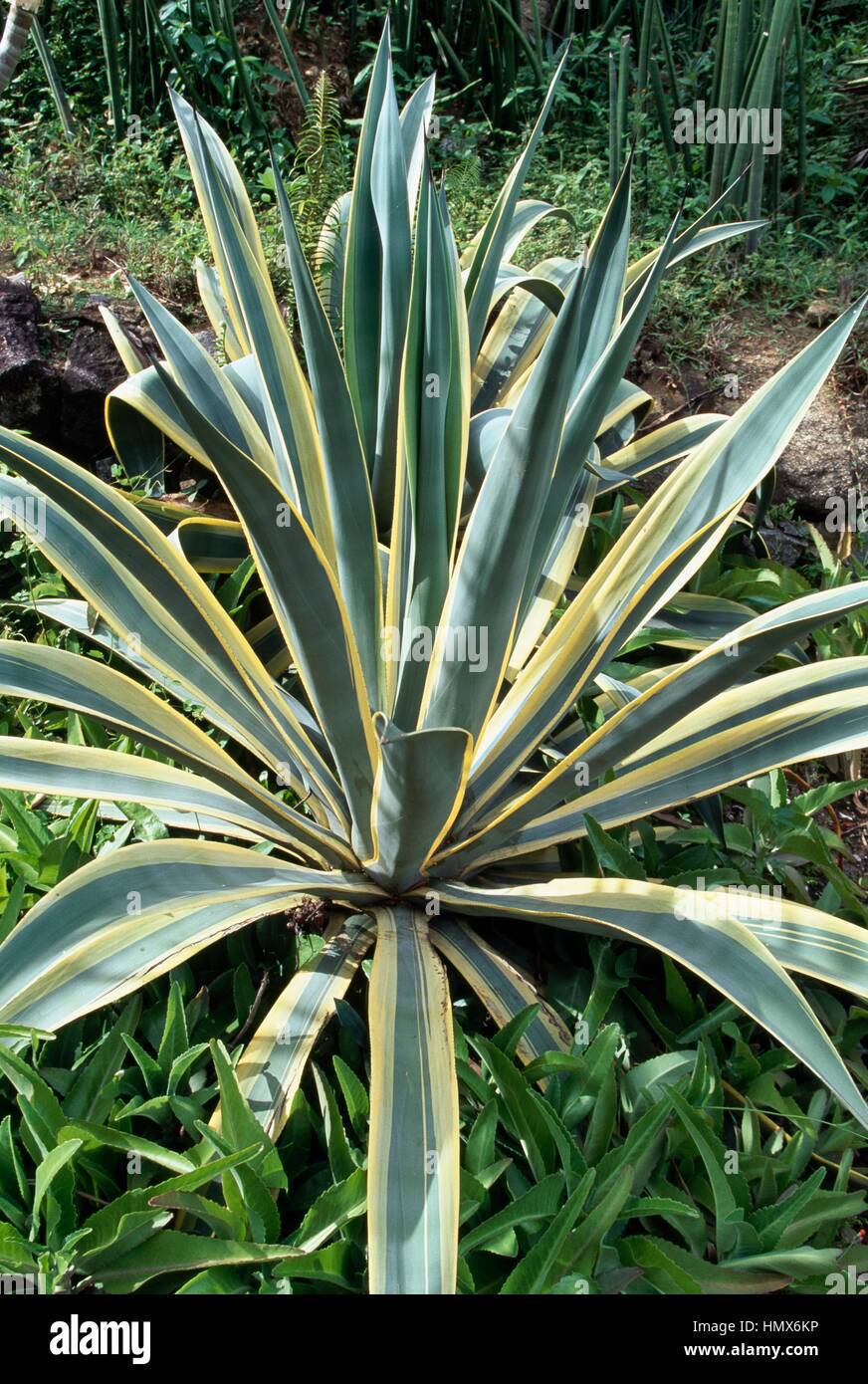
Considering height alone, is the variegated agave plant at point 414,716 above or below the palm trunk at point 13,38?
below

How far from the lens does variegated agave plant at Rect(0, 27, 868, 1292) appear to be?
4.47ft

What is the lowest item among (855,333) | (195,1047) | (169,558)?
(195,1047)

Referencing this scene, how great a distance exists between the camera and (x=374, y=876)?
1648 mm

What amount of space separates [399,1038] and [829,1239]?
2.25 feet

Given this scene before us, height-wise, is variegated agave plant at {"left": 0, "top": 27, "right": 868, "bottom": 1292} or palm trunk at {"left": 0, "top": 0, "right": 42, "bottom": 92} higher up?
palm trunk at {"left": 0, "top": 0, "right": 42, "bottom": 92}

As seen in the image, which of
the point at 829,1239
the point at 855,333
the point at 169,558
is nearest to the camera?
the point at 829,1239

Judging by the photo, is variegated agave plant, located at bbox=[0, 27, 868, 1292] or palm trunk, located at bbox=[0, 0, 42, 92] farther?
palm trunk, located at bbox=[0, 0, 42, 92]

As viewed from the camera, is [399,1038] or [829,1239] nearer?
[399,1038]

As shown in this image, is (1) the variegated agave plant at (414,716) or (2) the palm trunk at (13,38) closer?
(1) the variegated agave plant at (414,716)

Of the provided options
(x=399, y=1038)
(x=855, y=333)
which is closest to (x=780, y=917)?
(x=399, y=1038)

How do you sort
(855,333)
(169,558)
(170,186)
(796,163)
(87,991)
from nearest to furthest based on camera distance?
(87,991) < (169,558) < (855,333) < (170,186) < (796,163)

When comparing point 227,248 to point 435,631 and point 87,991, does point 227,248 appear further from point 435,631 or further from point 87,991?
point 87,991

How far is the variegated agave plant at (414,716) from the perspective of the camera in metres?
1.36

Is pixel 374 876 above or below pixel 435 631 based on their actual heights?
below
